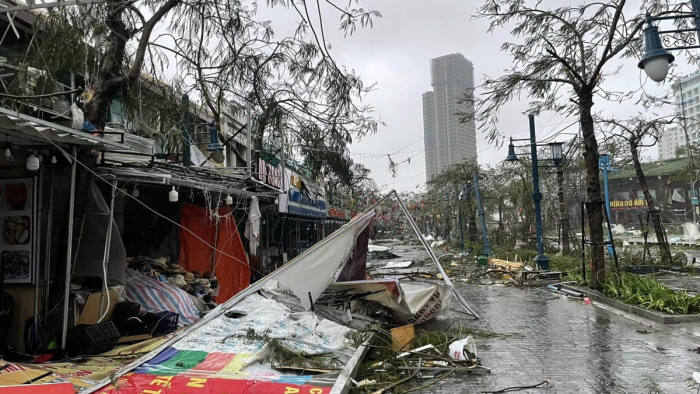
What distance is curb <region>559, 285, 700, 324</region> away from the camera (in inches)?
338

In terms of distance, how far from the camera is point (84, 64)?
6.79 metres

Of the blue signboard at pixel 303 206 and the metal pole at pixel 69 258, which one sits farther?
the blue signboard at pixel 303 206

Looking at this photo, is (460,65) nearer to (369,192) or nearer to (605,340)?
(605,340)

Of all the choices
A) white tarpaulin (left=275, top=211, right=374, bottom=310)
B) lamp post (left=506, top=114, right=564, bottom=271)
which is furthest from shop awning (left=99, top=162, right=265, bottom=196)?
lamp post (left=506, top=114, right=564, bottom=271)

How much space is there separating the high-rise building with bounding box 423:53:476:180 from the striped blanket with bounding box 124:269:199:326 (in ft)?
32.8

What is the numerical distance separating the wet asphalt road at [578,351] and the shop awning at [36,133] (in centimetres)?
513

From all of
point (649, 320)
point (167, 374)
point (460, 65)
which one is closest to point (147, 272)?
point (167, 374)

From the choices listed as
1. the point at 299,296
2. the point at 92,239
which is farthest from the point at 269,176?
the point at 92,239

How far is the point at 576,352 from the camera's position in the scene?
269 inches

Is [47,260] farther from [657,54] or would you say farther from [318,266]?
[657,54]

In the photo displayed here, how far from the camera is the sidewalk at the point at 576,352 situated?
5473 millimetres

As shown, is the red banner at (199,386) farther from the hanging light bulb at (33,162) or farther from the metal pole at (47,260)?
the hanging light bulb at (33,162)

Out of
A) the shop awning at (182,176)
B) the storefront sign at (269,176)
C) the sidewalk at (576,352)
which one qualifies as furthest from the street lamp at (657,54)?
the storefront sign at (269,176)

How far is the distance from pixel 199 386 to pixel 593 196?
11032 mm
